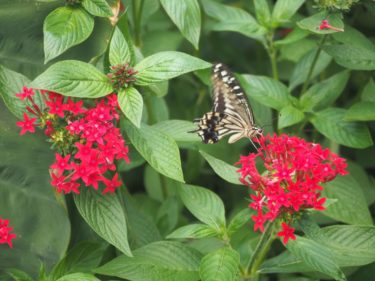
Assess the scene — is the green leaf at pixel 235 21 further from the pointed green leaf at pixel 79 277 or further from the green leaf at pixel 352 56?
the pointed green leaf at pixel 79 277

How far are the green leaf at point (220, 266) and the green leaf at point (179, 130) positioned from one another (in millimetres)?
327

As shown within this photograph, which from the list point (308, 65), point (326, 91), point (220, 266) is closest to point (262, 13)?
point (308, 65)

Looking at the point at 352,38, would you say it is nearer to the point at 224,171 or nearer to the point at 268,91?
the point at 268,91

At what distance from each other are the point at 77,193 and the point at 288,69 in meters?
1.29

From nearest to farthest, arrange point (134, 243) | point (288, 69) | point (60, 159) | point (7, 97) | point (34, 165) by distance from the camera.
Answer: point (60, 159), point (7, 97), point (134, 243), point (34, 165), point (288, 69)

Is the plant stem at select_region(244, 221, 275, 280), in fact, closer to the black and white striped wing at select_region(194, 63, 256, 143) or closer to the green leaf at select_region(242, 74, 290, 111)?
the black and white striped wing at select_region(194, 63, 256, 143)

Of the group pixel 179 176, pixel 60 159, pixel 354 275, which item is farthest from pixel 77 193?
pixel 354 275

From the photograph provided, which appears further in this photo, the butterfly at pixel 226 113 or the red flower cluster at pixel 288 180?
the butterfly at pixel 226 113

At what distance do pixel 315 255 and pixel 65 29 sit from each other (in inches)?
30.9

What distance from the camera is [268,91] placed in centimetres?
192

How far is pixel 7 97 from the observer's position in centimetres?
153

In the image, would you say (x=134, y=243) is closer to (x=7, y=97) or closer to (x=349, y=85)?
(x=7, y=97)

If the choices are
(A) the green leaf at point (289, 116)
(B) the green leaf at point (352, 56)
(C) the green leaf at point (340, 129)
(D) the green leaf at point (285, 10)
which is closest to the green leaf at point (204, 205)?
(A) the green leaf at point (289, 116)

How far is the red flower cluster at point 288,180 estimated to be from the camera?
135cm
